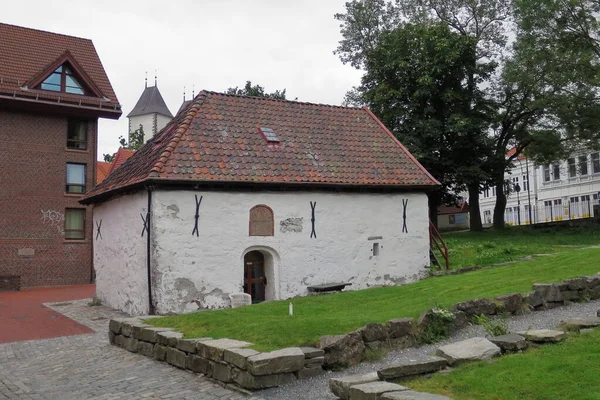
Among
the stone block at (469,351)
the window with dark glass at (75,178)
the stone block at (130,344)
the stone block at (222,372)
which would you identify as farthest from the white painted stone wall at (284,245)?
the window with dark glass at (75,178)

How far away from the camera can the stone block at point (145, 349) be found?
9.99 meters

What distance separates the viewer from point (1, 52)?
30062mm

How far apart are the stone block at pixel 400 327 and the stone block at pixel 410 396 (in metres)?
2.91

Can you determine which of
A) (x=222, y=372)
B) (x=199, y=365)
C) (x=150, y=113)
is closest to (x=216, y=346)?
(x=222, y=372)

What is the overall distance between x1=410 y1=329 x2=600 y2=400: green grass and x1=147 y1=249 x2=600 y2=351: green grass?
2.43 m

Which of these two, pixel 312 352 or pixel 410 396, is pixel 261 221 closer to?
pixel 312 352

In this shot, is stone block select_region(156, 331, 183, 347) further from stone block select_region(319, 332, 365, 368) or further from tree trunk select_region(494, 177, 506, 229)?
tree trunk select_region(494, 177, 506, 229)

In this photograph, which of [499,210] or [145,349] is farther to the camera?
[499,210]

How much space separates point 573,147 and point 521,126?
3.35 metres

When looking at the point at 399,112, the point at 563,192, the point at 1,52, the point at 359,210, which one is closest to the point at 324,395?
the point at 359,210

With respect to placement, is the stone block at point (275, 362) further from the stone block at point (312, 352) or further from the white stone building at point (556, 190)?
the white stone building at point (556, 190)

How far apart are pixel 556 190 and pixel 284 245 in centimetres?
4520

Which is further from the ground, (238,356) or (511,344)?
(511,344)

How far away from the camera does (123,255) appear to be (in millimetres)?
16906
